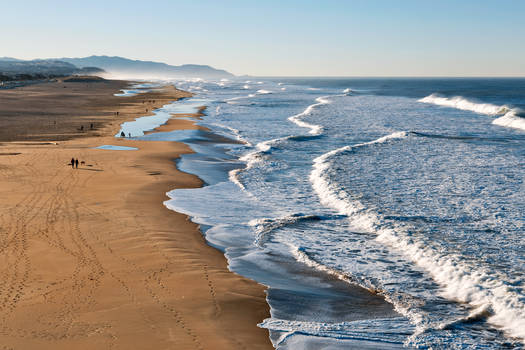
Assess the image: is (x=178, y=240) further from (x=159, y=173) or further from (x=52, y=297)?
(x=159, y=173)

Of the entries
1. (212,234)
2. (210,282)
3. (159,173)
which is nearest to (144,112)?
(159,173)

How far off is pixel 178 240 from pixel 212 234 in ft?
4.08

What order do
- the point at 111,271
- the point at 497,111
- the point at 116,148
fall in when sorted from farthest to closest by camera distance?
the point at 497,111 < the point at 116,148 < the point at 111,271

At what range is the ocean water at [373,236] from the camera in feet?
30.4

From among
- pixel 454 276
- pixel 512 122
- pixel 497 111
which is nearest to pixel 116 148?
pixel 454 276

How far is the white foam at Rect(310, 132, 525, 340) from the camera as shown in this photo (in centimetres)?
967

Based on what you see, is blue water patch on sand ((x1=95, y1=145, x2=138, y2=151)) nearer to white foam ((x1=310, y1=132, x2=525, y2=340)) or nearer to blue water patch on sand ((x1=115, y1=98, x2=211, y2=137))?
blue water patch on sand ((x1=115, y1=98, x2=211, y2=137))

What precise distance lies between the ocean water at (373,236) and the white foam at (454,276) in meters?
0.04

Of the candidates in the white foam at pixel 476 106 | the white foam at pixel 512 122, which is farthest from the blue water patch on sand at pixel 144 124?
the white foam at pixel 476 106

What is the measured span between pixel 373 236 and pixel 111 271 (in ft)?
24.5

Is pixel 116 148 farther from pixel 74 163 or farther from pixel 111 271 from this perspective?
pixel 111 271

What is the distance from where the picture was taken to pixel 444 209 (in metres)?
17.0

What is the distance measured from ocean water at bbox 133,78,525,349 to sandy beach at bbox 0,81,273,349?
2.35 ft

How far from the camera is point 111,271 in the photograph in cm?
1106
